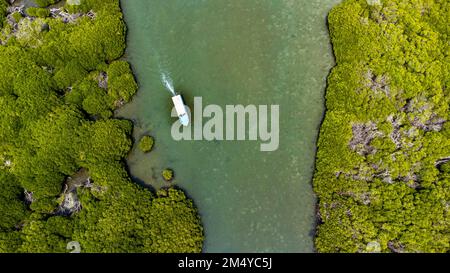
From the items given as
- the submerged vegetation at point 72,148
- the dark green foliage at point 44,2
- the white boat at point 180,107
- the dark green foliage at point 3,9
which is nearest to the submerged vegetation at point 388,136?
the white boat at point 180,107

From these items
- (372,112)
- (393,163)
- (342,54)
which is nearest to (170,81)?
(342,54)

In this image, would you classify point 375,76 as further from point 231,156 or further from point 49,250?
point 49,250

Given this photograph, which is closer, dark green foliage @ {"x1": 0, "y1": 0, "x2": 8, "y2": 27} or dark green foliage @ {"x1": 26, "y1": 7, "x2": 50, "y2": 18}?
dark green foliage @ {"x1": 0, "y1": 0, "x2": 8, "y2": 27}

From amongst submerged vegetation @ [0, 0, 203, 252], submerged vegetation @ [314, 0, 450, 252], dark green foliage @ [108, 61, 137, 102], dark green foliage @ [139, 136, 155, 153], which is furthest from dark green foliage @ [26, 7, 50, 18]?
submerged vegetation @ [314, 0, 450, 252]

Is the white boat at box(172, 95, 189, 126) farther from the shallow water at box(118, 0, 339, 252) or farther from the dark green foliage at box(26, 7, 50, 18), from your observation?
the dark green foliage at box(26, 7, 50, 18)

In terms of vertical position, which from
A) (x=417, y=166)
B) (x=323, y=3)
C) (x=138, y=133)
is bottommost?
(x=417, y=166)
